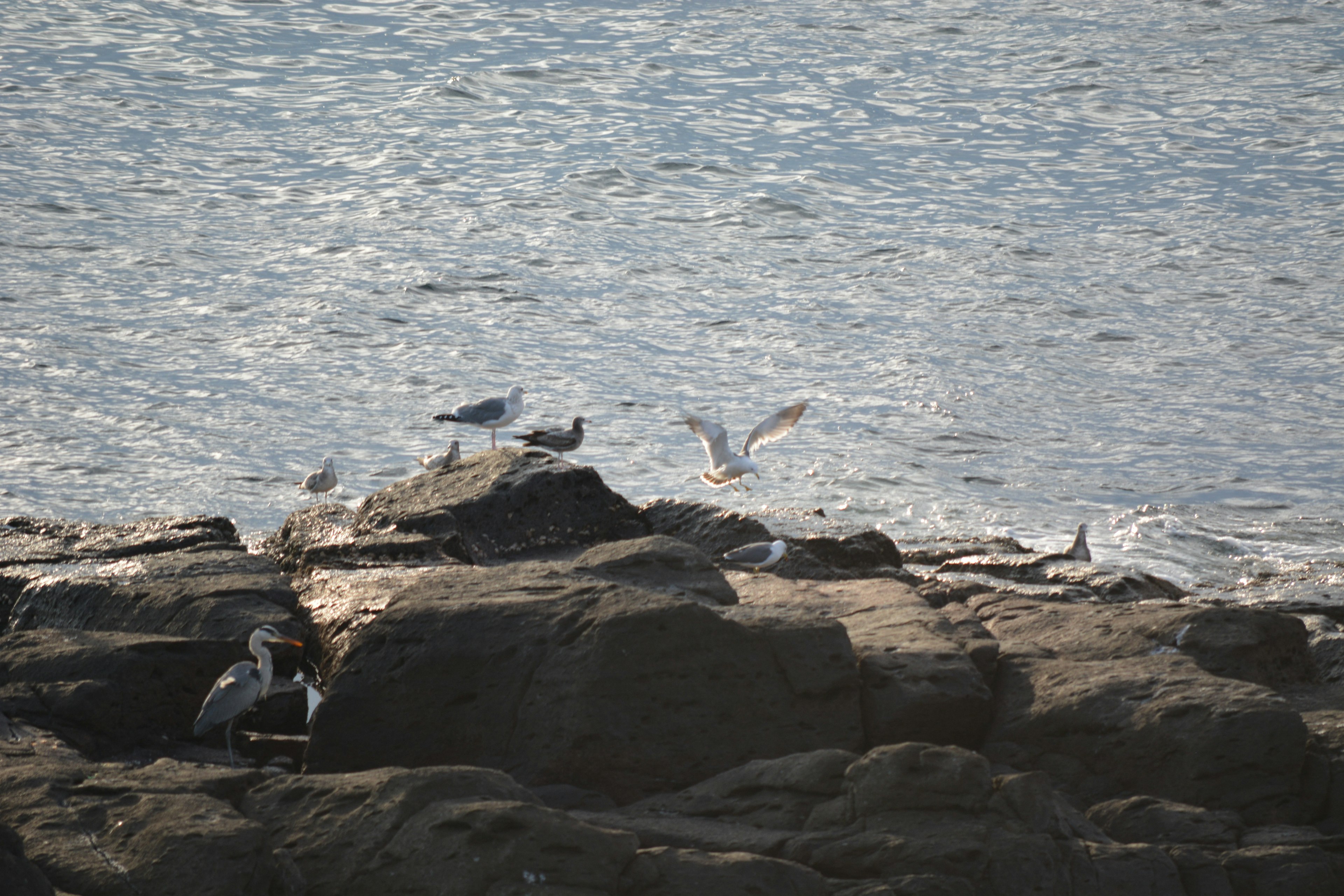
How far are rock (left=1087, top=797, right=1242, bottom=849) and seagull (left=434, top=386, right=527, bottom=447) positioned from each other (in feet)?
26.3

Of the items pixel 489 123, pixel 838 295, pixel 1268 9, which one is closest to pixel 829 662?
pixel 838 295

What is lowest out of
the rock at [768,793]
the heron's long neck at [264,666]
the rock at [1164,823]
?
the heron's long neck at [264,666]

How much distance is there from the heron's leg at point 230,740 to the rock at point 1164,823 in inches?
154

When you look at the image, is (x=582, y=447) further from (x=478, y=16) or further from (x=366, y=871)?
(x=478, y=16)

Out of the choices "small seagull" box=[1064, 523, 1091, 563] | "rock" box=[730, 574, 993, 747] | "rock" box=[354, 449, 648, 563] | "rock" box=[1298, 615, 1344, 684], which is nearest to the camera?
"rock" box=[730, 574, 993, 747]

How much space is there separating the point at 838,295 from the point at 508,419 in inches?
334

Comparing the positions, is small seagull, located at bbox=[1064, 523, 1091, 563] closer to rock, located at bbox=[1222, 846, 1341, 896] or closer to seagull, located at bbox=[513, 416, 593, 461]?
seagull, located at bbox=[513, 416, 593, 461]

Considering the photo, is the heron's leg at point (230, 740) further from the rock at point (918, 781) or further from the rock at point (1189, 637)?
the rock at point (1189, 637)

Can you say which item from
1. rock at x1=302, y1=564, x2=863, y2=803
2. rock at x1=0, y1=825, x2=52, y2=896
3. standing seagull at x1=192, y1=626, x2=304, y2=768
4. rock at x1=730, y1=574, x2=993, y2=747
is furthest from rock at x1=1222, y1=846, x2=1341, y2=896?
standing seagull at x1=192, y1=626, x2=304, y2=768

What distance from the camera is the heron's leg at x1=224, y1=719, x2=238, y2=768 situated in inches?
243

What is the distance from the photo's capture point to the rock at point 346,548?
8.13 metres

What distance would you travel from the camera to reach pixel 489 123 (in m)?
27.4

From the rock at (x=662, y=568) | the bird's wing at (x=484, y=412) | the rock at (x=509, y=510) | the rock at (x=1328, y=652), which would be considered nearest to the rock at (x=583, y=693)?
the rock at (x=662, y=568)

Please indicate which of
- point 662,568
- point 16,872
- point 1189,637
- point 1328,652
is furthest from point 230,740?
point 1328,652
